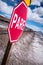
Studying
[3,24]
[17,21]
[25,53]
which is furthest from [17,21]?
[3,24]

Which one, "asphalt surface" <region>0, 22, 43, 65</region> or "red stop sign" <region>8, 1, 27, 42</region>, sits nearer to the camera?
"red stop sign" <region>8, 1, 27, 42</region>

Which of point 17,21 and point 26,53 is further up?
point 17,21

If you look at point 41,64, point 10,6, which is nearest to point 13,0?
point 10,6

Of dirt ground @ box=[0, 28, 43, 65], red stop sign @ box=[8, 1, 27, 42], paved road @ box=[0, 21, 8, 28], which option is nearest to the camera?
red stop sign @ box=[8, 1, 27, 42]

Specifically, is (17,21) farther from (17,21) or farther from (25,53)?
(25,53)

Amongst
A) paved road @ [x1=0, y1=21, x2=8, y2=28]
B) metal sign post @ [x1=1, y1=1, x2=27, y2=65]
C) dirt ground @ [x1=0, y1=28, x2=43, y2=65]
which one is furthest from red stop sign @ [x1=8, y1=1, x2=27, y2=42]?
paved road @ [x1=0, y1=21, x2=8, y2=28]

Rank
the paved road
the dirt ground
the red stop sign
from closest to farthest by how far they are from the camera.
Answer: the red stop sign, the dirt ground, the paved road

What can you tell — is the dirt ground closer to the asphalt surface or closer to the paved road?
the asphalt surface

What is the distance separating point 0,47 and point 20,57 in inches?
23.5

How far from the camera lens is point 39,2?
13.3 feet

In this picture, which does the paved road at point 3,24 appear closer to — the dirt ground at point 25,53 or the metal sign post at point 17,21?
the dirt ground at point 25,53

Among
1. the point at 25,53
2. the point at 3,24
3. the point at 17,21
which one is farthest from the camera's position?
the point at 3,24

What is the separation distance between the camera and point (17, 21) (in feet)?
5.09

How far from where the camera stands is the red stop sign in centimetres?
148
